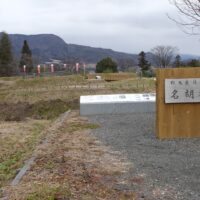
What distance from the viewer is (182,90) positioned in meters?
9.68

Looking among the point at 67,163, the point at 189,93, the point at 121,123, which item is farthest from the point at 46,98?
the point at 67,163

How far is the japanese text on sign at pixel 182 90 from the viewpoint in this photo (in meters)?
9.61

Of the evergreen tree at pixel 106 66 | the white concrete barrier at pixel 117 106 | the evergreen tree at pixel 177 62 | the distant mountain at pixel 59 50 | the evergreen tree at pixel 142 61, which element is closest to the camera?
the white concrete barrier at pixel 117 106

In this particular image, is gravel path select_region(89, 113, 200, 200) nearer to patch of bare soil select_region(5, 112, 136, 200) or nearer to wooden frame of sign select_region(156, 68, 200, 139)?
patch of bare soil select_region(5, 112, 136, 200)

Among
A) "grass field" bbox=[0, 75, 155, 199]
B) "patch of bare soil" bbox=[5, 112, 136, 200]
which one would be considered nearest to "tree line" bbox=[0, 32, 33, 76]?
"grass field" bbox=[0, 75, 155, 199]

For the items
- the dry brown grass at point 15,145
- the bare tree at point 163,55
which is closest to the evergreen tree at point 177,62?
the bare tree at point 163,55

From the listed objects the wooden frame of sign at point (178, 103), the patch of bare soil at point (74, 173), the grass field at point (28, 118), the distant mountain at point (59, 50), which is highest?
the distant mountain at point (59, 50)

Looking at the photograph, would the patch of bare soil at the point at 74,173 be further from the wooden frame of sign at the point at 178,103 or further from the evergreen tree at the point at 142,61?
the evergreen tree at the point at 142,61

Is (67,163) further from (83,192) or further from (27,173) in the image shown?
(83,192)

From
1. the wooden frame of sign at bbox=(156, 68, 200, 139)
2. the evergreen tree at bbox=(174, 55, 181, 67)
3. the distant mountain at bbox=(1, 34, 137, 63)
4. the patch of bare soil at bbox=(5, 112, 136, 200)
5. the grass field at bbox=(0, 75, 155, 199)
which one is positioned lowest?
the grass field at bbox=(0, 75, 155, 199)

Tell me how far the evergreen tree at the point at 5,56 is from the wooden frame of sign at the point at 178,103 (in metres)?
65.4

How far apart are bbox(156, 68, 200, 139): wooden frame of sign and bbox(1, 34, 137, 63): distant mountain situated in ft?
335

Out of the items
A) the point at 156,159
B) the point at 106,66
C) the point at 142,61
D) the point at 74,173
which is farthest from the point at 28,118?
the point at 142,61

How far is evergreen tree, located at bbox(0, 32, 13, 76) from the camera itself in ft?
242
